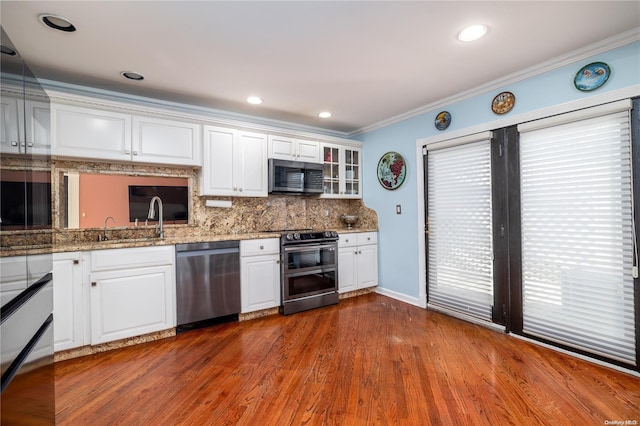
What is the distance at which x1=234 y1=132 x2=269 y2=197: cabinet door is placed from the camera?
3561 millimetres

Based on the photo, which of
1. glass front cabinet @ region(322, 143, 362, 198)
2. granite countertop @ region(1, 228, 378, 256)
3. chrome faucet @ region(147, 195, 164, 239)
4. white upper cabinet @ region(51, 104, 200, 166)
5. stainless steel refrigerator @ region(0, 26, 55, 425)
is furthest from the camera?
glass front cabinet @ region(322, 143, 362, 198)

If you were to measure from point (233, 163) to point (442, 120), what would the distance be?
8.17 feet

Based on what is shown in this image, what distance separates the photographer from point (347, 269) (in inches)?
160

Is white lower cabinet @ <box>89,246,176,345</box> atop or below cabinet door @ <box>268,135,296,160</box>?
below

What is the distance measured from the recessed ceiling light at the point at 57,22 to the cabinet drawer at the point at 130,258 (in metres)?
1.66

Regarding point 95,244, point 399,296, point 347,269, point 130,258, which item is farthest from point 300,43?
point 399,296

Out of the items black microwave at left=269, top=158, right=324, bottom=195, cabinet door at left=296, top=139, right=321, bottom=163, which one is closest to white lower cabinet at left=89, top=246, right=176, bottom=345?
black microwave at left=269, top=158, right=324, bottom=195

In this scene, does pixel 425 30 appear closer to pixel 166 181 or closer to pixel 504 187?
pixel 504 187

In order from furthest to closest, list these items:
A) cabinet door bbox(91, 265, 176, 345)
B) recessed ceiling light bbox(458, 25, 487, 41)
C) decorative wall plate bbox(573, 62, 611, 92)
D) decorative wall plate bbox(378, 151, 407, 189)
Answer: decorative wall plate bbox(378, 151, 407, 189)
cabinet door bbox(91, 265, 176, 345)
decorative wall plate bbox(573, 62, 611, 92)
recessed ceiling light bbox(458, 25, 487, 41)

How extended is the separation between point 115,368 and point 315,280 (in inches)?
83.0

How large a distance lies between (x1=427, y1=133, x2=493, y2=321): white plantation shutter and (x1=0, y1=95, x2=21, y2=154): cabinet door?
3427 mm

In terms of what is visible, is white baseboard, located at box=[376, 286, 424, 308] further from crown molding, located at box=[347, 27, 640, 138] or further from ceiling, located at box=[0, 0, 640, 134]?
ceiling, located at box=[0, 0, 640, 134]

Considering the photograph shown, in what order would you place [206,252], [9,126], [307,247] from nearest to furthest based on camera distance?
[9,126], [206,252], [307,247]

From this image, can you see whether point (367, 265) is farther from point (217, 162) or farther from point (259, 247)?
point (217, 162)
